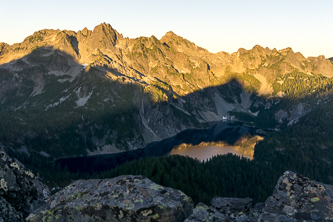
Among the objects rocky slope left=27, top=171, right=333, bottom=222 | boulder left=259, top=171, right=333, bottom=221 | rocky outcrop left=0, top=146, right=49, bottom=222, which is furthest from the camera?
rocky outcrop left=0, top=146, right=49, bottom=222

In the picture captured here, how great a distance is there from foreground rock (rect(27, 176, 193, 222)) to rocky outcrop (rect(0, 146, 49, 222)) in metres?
1.45

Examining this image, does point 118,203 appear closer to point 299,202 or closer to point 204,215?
point 204,215

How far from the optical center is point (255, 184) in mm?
168625

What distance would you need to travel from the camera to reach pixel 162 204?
14133 millimetres

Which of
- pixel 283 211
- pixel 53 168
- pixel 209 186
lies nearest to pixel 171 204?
pixel 283 211

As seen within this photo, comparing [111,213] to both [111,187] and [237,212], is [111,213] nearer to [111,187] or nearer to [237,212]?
[111,187]

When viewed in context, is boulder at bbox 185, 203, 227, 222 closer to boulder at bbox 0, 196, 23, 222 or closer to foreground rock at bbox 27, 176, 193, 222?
foreground rock at bbox 27, 176, 193, 222

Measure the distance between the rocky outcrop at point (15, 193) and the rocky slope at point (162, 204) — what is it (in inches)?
57.1

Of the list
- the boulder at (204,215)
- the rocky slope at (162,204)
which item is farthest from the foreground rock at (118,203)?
the boulder at (204,215)

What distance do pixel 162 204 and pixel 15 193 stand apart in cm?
1046

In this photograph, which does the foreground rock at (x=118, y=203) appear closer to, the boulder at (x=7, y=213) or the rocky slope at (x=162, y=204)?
the rocky slope at (x=162, y=204)

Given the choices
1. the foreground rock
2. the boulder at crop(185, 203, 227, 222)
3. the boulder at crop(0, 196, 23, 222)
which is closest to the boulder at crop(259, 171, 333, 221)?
the boulder at crop(185, 203, 227, 222)

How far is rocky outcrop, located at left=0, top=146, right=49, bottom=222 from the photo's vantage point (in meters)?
15.8

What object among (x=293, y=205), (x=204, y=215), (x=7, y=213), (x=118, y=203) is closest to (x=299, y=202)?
A: (x=293, y=205)
